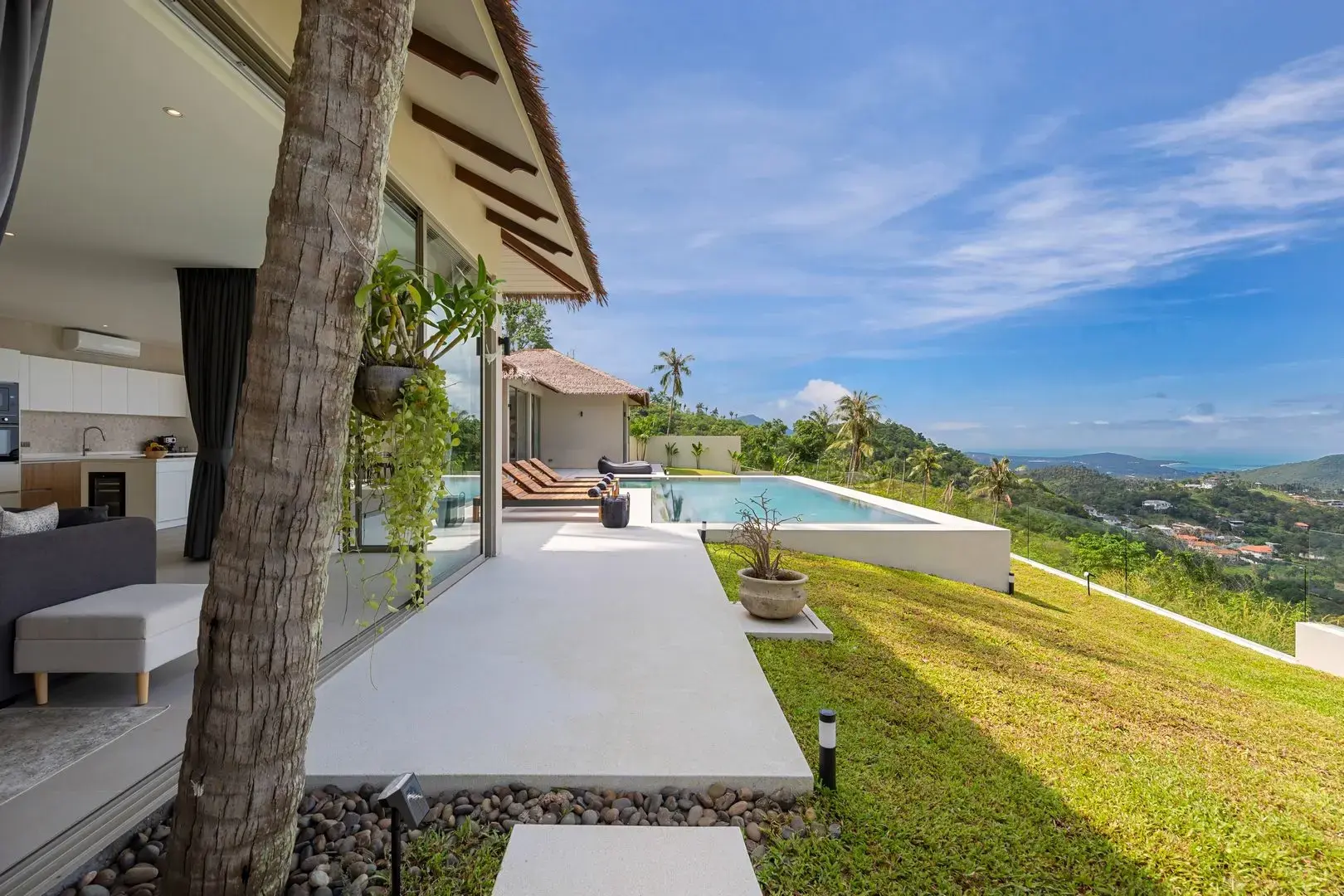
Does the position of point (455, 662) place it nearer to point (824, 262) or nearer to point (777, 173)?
point (777, 173)

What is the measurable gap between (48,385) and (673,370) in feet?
95.7

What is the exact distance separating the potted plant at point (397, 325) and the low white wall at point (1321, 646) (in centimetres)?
918

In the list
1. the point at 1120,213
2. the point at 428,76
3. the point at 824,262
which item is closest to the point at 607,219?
the point at 824,262

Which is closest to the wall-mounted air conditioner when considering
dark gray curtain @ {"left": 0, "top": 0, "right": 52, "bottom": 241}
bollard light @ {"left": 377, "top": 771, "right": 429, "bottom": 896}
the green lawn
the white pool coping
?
the white pool coping

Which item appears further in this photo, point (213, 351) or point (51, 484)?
point (51, 484)

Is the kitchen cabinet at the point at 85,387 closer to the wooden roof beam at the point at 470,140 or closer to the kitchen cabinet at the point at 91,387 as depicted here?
the kitchen cabinet at the point at 91,387

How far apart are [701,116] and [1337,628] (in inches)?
975

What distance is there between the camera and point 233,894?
4.68ft

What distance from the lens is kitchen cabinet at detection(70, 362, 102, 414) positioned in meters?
8.30

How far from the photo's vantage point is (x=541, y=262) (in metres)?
7.19

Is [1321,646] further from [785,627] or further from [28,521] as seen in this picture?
[28,521]

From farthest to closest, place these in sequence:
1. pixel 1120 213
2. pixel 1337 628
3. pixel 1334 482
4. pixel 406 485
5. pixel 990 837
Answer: pixel 1120 213 < pixel 1334 482 < pixel 1337 628 < pixel 990 837 < pixel 406 485

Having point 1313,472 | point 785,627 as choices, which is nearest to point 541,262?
point 785,627

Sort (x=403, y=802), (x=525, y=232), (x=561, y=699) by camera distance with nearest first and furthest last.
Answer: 1. (x=403, y=802)
2. (x=561, y=699)
3. (x=525, y=232)
